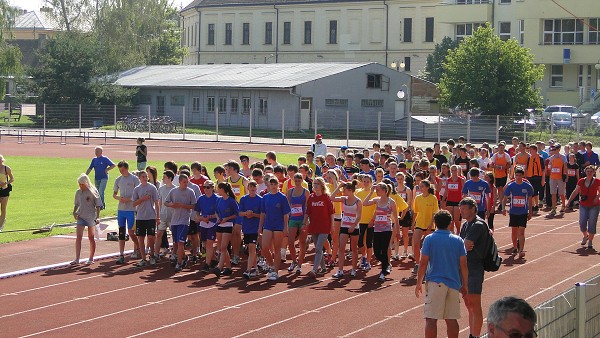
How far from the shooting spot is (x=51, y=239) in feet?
72.0

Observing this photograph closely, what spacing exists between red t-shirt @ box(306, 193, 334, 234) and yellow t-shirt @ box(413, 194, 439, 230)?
4.82 ft

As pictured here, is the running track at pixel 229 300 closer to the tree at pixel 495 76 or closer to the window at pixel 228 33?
the tree at pixel 495 76

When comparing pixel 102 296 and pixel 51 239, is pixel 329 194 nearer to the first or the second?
pixel 102 296

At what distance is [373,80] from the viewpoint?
7162 centimetres

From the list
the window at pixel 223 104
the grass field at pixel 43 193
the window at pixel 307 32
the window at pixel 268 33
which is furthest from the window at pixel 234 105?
the window at pixel 268 33

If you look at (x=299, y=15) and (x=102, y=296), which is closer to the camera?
(x=102, y=296)

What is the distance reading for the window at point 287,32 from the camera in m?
103

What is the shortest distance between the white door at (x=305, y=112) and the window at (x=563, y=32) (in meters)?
18.8

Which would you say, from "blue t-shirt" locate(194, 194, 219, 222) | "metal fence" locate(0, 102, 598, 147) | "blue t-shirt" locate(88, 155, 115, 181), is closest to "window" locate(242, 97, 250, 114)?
"metal fence" locate(0, 102, 598, 147)

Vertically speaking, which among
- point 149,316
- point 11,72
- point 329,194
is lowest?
point 149,316

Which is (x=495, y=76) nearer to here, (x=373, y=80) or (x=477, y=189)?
(x=373, y=80)

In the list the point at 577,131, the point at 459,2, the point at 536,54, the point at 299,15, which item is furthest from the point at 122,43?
the point at 577,131

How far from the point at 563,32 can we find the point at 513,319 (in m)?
71.3

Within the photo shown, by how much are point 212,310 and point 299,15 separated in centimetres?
8854
